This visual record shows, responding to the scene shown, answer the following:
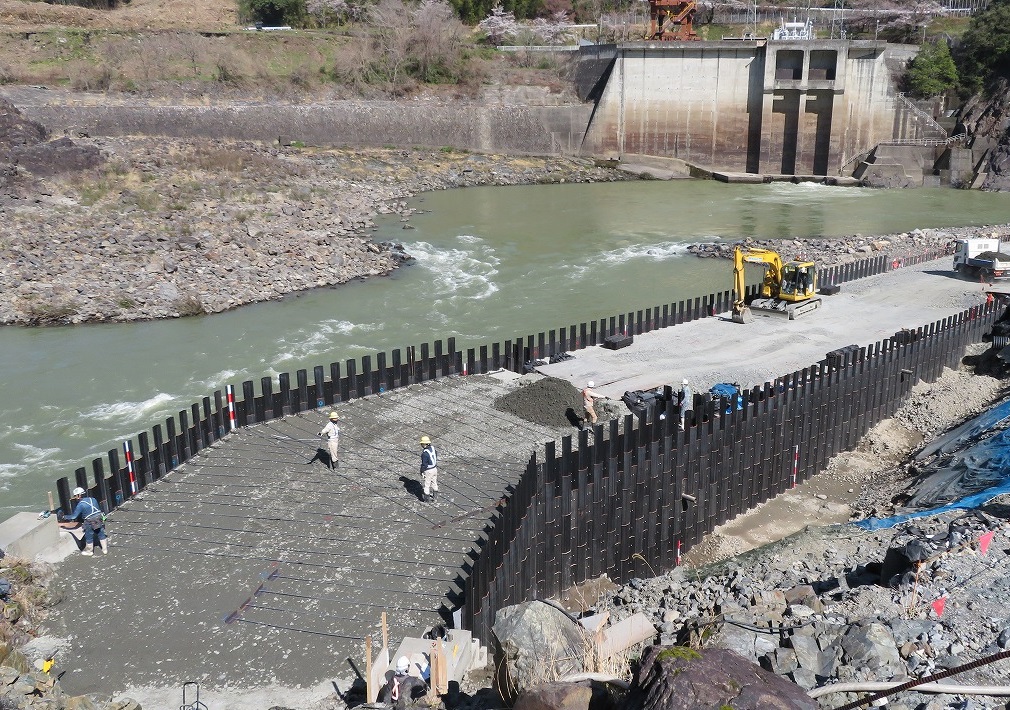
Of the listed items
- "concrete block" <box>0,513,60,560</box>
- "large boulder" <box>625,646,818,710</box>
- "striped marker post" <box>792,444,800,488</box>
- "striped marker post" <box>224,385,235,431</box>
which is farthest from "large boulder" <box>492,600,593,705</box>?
"striped marker post" <box>792,444,800,488</box>

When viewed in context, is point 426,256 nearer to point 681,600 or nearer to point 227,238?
point 227,238

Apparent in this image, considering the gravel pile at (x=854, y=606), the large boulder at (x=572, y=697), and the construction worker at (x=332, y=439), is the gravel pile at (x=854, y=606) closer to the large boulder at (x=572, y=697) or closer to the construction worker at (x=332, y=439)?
the large boulder at (x=572, y=697)

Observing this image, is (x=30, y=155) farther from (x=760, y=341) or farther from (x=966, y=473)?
(x=966, y=473)

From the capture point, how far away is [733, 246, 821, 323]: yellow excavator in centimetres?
2441

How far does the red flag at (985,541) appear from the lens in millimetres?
11151

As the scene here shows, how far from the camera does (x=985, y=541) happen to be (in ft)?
37.0

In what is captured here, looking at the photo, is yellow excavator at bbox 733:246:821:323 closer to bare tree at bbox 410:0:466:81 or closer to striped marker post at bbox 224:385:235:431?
striped marker post at bbox 224:385:235:431

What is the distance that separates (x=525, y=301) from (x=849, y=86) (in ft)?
145

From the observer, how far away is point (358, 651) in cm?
1057

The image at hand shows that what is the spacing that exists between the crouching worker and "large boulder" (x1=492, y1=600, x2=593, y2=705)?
4.07ft

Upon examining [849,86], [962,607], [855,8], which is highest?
[855,8]

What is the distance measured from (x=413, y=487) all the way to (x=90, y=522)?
4830 millimetres

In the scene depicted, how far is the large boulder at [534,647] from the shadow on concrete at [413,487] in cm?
574

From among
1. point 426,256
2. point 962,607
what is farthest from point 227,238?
point 962,607
